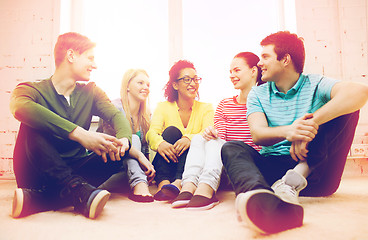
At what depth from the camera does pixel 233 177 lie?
0.98 metres

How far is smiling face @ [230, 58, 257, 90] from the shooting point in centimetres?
179

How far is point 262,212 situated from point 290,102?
27.2 inches

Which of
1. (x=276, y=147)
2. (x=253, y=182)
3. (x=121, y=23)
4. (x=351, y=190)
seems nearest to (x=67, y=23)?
(x=121, y=23)

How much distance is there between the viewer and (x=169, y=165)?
169 cm

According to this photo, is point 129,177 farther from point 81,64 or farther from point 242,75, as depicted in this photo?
point 242,75

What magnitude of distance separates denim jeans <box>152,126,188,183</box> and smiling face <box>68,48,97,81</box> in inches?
24.5

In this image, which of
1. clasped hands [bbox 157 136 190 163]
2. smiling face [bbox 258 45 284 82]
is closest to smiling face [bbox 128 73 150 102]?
clasped hands [bbox 157 136 190 163]

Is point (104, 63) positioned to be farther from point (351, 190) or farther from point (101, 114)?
point (351, 190)

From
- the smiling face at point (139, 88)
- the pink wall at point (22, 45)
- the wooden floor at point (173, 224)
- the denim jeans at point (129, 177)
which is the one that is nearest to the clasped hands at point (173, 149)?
the denim jeans at point (129, 177)

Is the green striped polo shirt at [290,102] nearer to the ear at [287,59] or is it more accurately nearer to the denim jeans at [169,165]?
the ear at [287,59]

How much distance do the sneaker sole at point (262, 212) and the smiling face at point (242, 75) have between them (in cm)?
112

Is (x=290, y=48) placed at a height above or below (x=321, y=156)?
above

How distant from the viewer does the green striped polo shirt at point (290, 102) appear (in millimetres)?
1215

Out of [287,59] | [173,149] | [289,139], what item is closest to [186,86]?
[173,149]
